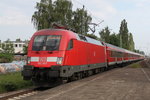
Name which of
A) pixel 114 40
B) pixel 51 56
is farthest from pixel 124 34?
pixel 51 56

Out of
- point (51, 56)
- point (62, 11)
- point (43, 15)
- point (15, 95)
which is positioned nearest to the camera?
point (15, 95)

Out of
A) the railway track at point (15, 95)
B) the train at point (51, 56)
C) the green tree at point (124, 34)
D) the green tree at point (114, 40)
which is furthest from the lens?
the green tree at point (124, 34)

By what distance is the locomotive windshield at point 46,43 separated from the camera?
13.9 m

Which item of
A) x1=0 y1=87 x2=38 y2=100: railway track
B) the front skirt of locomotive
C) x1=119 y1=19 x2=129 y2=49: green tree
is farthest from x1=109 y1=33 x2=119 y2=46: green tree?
x1=0 y1=87 x2=38 y2=100: railway track

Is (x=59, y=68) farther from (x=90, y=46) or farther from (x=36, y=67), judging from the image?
(x=90, y=46)

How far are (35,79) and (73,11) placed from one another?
4308 centimetres

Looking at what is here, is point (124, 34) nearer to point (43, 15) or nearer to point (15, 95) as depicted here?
point (43, 15)

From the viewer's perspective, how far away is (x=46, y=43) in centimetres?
1409

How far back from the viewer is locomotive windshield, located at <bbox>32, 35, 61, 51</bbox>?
45.5ft

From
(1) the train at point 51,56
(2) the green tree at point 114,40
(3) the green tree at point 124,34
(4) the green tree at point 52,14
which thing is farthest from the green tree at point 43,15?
(3) the green tree at point 124,34

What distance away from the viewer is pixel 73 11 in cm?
5553

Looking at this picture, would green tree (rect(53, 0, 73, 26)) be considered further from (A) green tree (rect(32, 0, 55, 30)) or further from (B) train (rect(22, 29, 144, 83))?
(B) train (rect(22, 29, 144, 83))

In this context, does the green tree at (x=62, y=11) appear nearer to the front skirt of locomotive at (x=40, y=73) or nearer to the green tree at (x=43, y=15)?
the green tree at (x=43, y=15)

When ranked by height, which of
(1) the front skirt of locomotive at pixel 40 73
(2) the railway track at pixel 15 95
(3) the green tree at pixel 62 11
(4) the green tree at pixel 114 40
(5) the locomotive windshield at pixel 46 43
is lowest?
(2) the railway track at pixel 15 95
